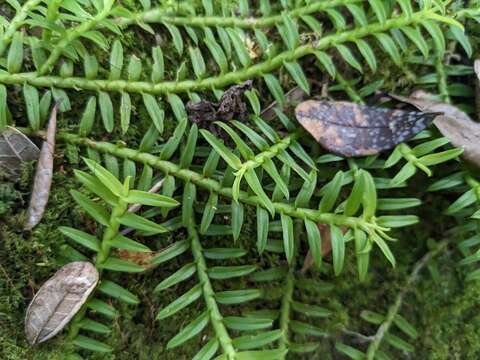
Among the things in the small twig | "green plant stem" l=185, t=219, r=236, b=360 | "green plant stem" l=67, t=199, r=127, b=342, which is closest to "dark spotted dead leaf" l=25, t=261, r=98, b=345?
"green plant stem" l=67, t=199, r=127, b=342

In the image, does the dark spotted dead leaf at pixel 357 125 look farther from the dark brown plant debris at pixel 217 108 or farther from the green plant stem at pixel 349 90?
the dark brown plant debris at pixel 217 108

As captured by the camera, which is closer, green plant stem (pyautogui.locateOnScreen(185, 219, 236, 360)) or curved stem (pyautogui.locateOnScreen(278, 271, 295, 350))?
green plant stem (pyautogui.locateOnScreen(185, 219, 236, 360))

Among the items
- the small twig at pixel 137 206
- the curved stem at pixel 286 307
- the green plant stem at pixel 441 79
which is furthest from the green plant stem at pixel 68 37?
the green plant stem at pixel 441 79

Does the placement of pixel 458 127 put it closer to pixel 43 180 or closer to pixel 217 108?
pixel 217 108

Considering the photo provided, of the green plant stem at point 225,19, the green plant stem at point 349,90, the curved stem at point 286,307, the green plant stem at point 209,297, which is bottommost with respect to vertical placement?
the curved stem at point 286,307

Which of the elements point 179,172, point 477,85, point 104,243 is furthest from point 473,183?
point 104,243

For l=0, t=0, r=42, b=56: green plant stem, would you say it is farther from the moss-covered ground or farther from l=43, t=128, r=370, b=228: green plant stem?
the moss-covered ground
